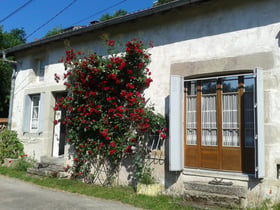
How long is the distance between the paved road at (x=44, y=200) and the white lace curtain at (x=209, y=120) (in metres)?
2.05

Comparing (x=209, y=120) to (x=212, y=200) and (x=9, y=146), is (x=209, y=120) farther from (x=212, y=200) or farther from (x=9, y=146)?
(x=9, y=146)

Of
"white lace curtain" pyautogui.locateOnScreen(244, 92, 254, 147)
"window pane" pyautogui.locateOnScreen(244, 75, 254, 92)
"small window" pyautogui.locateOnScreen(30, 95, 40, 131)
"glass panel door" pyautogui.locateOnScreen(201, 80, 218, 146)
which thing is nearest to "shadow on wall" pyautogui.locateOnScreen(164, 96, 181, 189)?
"glass panel door" pyautogui.locateOnScreen(201, 80, 218, 146)

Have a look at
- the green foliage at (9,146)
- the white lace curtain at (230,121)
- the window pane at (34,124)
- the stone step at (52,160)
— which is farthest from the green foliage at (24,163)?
the white lace curtain at (230,121)

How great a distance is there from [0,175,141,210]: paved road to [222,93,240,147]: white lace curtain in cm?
231

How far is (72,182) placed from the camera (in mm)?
6703

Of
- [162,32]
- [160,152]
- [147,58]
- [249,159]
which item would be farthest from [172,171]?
[162,32]

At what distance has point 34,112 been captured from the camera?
362 inches

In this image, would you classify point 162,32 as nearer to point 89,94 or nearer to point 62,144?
point 89,94

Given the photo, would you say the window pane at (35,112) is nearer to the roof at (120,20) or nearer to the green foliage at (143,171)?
the roof at (120,20)

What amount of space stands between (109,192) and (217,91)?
127 inches

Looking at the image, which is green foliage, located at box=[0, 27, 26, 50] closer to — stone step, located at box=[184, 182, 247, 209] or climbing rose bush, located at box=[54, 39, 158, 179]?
climbing rose bush, located at box=[54, 39, 158, 179]

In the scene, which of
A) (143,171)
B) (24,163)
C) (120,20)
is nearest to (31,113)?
(24,163)

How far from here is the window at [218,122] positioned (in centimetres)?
485

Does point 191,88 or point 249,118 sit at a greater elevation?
point 191,88
